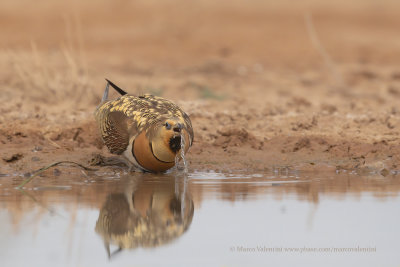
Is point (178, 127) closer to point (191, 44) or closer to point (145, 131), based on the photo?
point (145, 131)

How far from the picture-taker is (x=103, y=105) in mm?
8133

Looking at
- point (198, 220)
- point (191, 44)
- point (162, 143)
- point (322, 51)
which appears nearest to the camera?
point (198, 220)

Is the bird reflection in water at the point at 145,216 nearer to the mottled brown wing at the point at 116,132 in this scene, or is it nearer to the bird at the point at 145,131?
the bird at the point at 145,131

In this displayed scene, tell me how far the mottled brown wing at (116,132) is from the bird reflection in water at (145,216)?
2.47ft

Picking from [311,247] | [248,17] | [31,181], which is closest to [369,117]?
[31,181]

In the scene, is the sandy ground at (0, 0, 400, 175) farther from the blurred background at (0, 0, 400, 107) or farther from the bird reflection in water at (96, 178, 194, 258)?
the bird reflection in water at (96, 178, 194, 258)

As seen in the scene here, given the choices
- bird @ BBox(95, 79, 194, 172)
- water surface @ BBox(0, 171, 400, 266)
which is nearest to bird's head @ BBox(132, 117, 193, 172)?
bird @ BBox(95, 79, 194, 172)

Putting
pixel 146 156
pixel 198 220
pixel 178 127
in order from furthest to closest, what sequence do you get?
pixel 146 156, pixel 178 127, pixel 198 220

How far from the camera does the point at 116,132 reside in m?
7.53

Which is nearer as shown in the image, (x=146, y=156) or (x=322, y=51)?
(x=146, y=156)

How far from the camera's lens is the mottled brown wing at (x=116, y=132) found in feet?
24.6

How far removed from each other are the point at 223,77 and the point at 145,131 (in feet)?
25.1

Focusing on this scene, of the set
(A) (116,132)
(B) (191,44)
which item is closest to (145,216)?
(A) (116,132)

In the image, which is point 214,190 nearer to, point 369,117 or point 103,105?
point 103,105
